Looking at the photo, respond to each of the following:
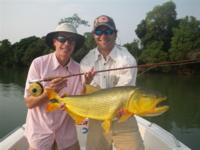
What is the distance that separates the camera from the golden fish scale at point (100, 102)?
341 centimetres

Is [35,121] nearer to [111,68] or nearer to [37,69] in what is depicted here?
[37,69]

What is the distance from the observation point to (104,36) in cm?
396

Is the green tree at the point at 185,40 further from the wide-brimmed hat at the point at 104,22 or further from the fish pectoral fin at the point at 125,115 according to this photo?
the fish pectoral fin at the point at 125,115

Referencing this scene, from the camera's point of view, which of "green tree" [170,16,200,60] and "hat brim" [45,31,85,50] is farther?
"green tree" [170,16,200,60]

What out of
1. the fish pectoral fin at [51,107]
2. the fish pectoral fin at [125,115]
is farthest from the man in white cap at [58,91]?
the fish pectoral fin at [125,115]

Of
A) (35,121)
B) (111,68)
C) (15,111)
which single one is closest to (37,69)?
(35,121)

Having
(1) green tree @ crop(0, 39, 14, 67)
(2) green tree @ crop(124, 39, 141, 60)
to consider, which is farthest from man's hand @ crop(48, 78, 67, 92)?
(1) green tree @ crop(0, 39, 14, 67)

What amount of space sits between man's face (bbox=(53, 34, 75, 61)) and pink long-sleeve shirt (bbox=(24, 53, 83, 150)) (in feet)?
0.29

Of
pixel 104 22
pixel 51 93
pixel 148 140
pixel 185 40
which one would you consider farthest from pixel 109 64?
pixel 185 40

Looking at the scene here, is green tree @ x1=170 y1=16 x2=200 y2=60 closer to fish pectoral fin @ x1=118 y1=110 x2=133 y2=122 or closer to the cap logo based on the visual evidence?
the cap logo

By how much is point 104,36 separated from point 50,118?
3.70 feet

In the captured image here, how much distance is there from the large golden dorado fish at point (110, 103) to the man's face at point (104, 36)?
74 centimetres

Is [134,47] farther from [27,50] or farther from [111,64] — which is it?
[111,64]

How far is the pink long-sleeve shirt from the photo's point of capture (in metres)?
3.81
